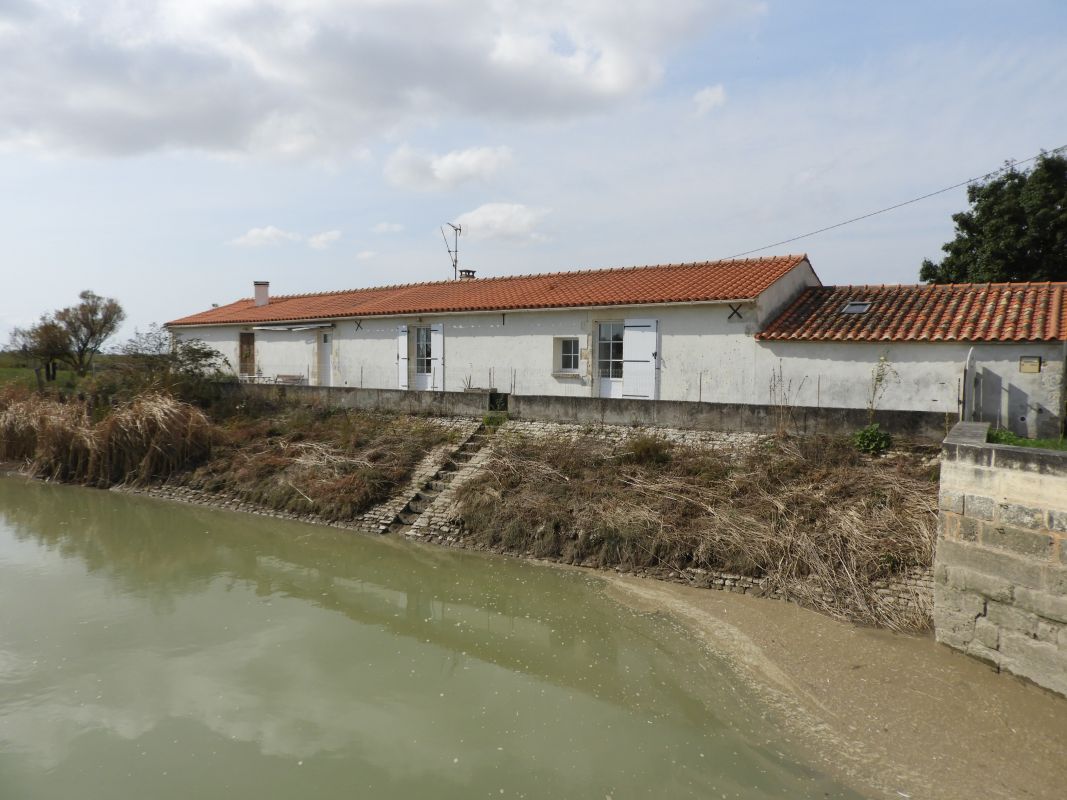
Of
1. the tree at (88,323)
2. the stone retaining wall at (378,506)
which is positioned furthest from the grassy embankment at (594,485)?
the tree at (88,323)

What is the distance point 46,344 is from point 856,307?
32.5 m

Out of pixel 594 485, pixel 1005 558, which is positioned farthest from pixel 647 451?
pixel 1005 558

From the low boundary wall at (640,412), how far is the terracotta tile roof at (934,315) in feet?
6.05

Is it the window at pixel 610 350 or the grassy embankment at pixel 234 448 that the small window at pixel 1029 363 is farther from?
the grassy embankment at pixel 234 448

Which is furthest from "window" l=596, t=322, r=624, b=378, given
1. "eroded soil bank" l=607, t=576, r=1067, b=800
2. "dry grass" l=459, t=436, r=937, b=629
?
"eroded soil bank" l=607, t=576, r=1067, b=800

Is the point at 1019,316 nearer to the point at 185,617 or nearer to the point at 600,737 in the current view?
the point at 600,737

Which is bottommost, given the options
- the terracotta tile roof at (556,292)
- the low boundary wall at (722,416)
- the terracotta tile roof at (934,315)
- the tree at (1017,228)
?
the low boundary wall at (722,416)

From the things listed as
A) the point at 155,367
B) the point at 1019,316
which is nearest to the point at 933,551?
the point at 1019,316

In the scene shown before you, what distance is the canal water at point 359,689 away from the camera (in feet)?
16.3

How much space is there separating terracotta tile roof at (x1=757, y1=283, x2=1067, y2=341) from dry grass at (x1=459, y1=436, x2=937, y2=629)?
107 inches

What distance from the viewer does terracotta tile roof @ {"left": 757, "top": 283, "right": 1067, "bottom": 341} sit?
34.9ft

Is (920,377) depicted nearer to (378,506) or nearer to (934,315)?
(934,315)

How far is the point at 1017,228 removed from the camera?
53.9ft

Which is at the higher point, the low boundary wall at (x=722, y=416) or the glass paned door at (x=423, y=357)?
the glass paned door at (x=423, y=357)
